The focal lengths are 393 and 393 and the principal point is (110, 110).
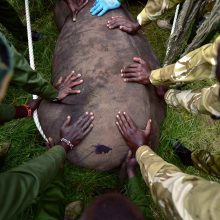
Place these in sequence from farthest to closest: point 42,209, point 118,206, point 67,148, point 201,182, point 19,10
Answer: point 19,10
point 67,148
point 42,209
point 201,182
point 118,206

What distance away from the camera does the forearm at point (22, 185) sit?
5.12 ft

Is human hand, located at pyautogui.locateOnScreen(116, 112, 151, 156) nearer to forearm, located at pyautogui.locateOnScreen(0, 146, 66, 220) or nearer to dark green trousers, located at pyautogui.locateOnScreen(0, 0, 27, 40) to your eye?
forearm, located at pyautogui.locateOnScreen(0, 146, 66, 220)

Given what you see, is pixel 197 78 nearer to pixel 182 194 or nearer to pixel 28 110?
pixel 182 194

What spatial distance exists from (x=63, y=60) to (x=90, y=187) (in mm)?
914

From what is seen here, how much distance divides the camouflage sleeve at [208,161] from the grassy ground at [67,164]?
329mm

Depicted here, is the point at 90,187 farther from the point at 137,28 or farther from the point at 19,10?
the point at 19,10

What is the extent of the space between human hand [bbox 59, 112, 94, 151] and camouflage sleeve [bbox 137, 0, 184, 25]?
80cm

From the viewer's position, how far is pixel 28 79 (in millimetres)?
2127

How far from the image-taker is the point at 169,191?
63.0 inches

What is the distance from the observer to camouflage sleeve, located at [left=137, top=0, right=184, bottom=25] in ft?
8.31

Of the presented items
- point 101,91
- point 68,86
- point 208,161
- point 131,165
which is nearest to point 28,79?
point 68,86

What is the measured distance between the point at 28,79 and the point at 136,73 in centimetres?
69

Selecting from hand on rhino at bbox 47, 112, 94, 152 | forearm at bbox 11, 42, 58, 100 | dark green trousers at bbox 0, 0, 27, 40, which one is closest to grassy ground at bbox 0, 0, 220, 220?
dark green trousers at bbox 0, 0, 27, 40

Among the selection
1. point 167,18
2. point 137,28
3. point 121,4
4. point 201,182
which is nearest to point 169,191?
point 201,182
